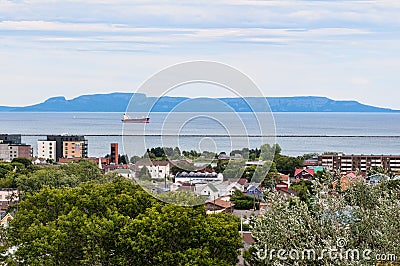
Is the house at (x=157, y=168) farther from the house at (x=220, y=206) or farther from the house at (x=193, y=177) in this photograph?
A: the house at (x=220, y=206)

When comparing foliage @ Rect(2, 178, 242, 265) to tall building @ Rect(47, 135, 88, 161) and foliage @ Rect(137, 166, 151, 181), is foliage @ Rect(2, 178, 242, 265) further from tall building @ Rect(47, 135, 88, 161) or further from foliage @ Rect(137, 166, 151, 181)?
tall building @ Rect(47, 135, 88, 161)

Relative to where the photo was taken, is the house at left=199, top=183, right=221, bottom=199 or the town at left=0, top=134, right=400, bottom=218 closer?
the town at left=0, top=134, right=400, bottom=218

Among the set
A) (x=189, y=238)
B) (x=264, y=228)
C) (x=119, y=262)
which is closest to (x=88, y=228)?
(x=119, y=262)

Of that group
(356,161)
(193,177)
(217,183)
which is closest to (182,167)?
(193,177)

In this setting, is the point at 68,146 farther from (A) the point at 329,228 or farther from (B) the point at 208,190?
(A) the point at 329,228

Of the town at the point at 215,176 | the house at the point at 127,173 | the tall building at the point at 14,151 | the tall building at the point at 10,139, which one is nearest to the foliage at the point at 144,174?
the town at the point at 215,176

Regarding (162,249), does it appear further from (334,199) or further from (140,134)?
(140,134)

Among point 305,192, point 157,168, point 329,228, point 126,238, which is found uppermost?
point 157,168

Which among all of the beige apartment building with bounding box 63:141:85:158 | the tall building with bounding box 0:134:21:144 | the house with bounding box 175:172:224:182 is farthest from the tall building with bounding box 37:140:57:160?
the house with bounding box 175:172:224:182
